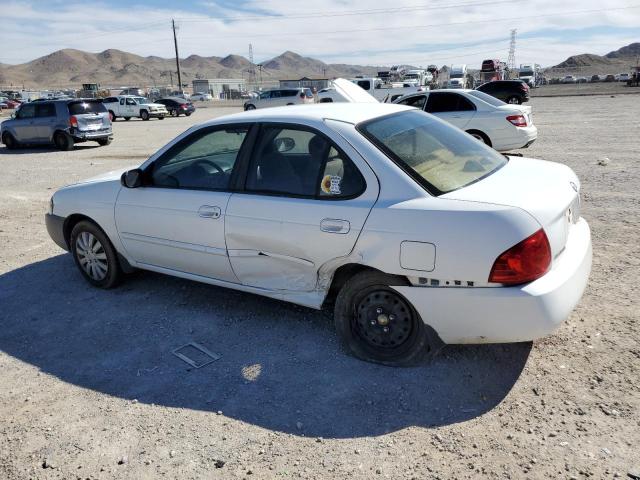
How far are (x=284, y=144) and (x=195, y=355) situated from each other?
1.69 meters

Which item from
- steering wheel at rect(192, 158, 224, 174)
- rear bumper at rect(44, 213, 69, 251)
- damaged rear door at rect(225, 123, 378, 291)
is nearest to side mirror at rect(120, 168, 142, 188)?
steering wheel at rect(192, 158, 224, 174)

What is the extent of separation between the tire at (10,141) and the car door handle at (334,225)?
19224mm

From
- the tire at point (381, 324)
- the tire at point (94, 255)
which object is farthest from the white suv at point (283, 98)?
the tire at point (381, 324)

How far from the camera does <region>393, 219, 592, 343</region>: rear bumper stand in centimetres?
290

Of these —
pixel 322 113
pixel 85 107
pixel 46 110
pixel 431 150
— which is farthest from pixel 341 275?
pixel 46 110

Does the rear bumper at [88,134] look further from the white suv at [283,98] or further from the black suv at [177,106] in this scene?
the black suv at [177,106]

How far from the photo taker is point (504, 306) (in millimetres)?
2922

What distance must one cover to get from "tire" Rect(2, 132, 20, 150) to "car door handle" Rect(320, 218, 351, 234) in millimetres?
19224

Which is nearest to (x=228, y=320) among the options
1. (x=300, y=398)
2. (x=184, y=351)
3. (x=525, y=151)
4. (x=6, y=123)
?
(x=184, y=351)

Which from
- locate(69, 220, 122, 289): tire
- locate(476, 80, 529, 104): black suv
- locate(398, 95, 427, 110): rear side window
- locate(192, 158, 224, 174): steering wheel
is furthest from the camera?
locate(476, 80, 529, 104): black suv

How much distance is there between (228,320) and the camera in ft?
14.0

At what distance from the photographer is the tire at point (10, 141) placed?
18.9m

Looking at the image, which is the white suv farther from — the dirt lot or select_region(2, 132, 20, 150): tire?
the dirt lot

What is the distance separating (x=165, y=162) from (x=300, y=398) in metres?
2.33
